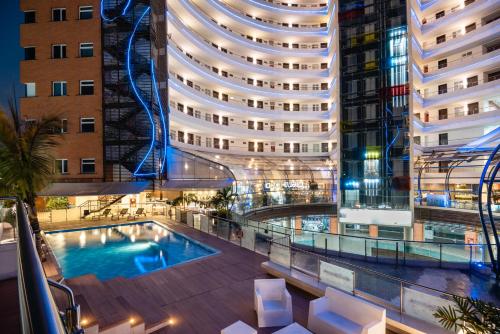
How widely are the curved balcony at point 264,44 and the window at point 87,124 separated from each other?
43.6ft

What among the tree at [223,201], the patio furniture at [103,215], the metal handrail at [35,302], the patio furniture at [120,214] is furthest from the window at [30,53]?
the metal handrail at [35,302]

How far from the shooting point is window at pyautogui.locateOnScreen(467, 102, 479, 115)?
27.9m

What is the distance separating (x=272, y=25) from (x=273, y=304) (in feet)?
115

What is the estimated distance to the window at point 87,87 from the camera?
62.7 feet

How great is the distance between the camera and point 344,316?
5668 mm

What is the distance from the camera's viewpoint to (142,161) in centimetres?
1909

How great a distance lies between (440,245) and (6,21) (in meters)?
104

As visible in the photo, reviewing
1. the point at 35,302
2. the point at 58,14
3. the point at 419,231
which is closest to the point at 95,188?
the point at 58,14

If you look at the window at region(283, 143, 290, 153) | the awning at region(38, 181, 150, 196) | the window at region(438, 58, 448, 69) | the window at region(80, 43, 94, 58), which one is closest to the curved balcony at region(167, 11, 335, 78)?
the window at region(283, 143, 290, 153)

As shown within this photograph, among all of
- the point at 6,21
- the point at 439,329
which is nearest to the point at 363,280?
the point at 439,329

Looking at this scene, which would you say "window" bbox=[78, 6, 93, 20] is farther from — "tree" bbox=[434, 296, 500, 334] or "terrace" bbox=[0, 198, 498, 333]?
"tree" bbox=[434, 296, 500, 334]

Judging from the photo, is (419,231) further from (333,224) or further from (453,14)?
(453,14)

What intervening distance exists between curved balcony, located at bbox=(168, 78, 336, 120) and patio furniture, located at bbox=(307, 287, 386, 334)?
67.1 ft

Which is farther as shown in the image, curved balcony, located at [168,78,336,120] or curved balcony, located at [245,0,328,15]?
curved balcony, located at [245,0,328,15]
